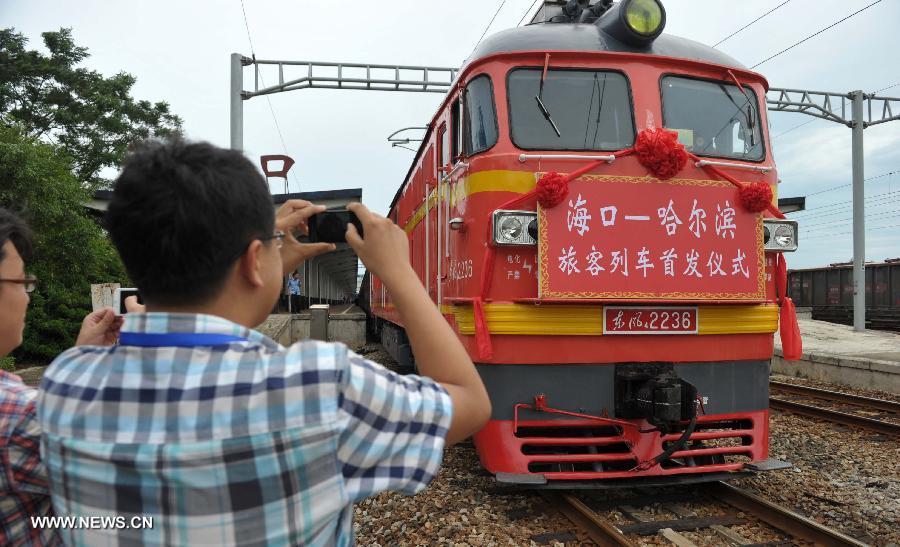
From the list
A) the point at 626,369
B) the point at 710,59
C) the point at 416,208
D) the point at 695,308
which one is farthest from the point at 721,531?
the point at 416,208

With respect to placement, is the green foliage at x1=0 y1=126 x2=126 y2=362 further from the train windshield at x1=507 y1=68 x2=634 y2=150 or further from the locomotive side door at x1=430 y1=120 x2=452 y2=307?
Result: the train windshield at x1=507 y1=68 x2=634 y2=150

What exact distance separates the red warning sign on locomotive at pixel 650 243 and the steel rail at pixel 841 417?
3.67 m

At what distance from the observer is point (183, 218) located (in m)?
1.09

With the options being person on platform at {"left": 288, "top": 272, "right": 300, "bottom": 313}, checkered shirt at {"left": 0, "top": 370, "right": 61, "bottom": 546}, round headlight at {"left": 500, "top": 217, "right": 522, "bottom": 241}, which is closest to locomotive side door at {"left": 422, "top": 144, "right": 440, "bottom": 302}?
round headlight at {"left": 500, "top": 217, "right": 522, "bottom": 241}

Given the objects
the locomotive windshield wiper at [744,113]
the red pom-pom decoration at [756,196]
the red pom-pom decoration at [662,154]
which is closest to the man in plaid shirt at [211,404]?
the red pom-pom decoration at [662,154]

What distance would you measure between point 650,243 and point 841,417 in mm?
4781

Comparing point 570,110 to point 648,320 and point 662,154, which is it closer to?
point 662,154

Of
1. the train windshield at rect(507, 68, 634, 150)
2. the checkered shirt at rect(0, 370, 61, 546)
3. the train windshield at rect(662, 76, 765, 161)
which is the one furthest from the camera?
the train windshield at rect(662, 76, 765, 161)

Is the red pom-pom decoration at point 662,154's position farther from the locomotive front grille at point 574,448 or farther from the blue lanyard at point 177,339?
the blue lanyard at point 177,339

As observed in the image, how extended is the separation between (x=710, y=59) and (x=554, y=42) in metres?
1.28

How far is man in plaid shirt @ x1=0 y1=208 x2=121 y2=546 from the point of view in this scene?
116cm

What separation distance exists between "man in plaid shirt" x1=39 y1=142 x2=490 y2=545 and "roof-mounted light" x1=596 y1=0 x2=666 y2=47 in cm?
404

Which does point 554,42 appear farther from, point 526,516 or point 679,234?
point 526,516

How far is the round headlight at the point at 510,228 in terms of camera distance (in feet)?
13.4
